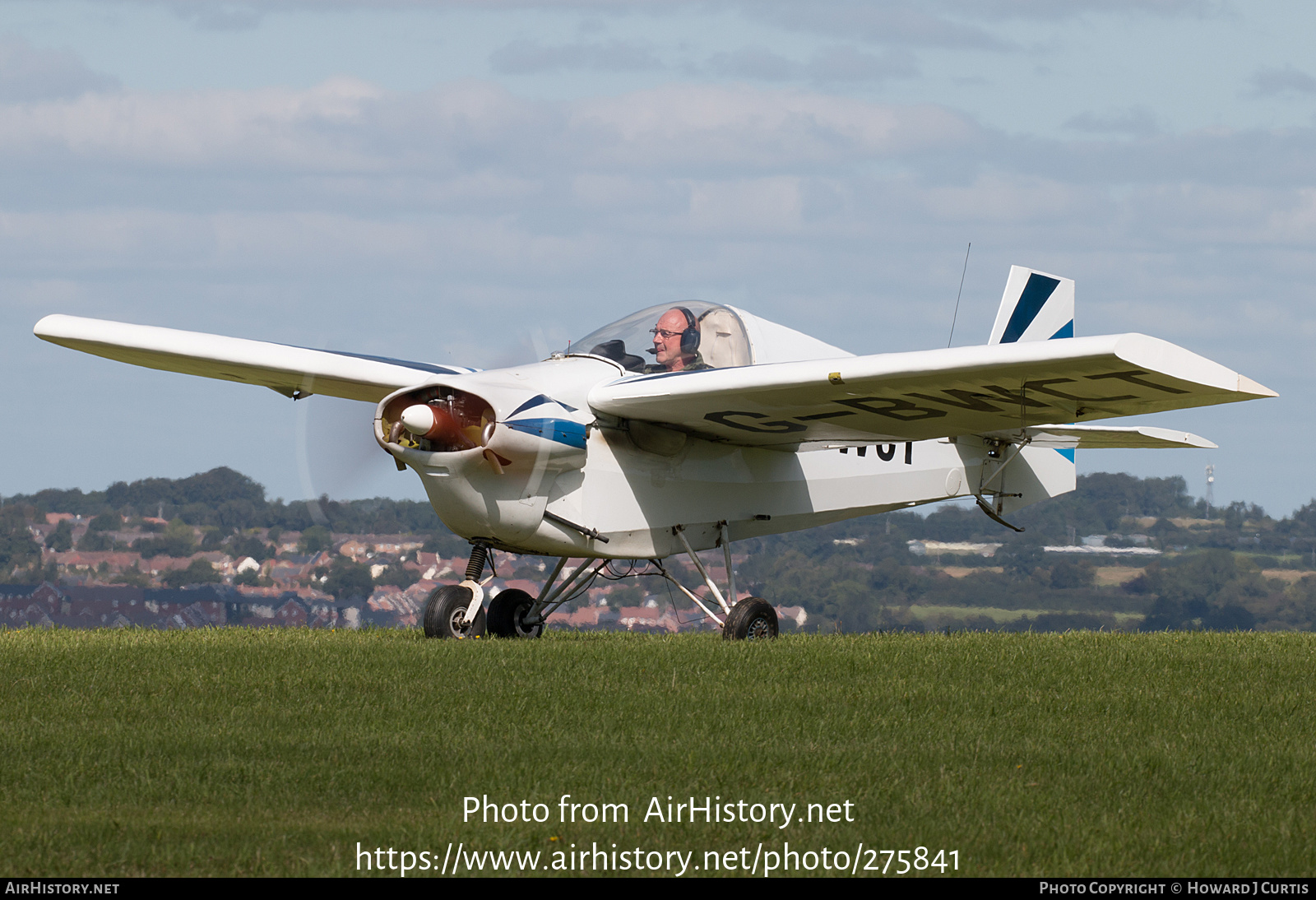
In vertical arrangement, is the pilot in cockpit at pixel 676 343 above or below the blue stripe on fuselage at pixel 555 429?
above

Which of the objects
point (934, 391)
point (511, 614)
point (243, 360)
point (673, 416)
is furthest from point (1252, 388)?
point (243, 360)

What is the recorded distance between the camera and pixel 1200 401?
36.7ft

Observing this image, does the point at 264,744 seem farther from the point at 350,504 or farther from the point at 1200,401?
the point at 1200,401

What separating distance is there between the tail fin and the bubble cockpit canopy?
19.7 ft

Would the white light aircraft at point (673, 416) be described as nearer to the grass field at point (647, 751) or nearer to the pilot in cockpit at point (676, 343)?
the pilot in cockpit at point (676, 343)

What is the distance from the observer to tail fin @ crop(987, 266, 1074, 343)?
1825 centimetres

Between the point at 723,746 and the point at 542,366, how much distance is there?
565 cm

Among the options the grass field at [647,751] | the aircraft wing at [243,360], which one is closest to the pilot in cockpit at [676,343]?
the aircraft wing at [243,360]

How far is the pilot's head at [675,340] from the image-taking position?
13062 millimetres

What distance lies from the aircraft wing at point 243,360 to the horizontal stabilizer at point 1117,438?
22.1 feet

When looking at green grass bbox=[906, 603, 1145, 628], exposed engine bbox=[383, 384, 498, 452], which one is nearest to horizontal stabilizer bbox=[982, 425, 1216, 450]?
exposed engine bbox=[383, 384, 498, 452]

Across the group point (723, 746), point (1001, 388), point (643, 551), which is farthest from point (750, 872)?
point (643, 551)

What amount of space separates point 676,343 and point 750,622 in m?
2.55

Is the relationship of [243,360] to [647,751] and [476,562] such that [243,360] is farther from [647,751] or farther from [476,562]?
[647,751]
